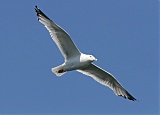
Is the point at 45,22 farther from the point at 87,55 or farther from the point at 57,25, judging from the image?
the point at 87,55

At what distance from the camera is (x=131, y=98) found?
15.1 m

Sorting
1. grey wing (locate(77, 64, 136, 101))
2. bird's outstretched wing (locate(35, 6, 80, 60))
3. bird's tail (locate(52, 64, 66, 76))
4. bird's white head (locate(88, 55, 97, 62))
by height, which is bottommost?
bird's tail (locate(52, 64, 66, 76))

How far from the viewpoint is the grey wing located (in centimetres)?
1442

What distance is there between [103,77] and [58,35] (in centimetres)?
177

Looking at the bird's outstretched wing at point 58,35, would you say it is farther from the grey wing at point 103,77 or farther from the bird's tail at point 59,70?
the grey wing at point 103,77

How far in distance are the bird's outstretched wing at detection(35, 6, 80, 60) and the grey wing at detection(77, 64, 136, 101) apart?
2.84ft

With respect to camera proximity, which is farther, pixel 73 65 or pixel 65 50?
pixel 65 50

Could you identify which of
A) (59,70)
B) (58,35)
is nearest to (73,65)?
(59,70)

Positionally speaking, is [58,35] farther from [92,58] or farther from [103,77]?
[103,77]

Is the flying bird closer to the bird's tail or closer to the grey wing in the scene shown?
the bird's tail

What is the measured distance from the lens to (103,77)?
48.0 feet

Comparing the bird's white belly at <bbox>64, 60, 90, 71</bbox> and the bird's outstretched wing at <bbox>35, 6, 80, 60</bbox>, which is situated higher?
the bird's outstretched wing at <bbox>35, 6, 80, 60</bbox>

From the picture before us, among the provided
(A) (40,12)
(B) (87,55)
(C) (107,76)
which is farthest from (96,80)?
(A) (40,12)

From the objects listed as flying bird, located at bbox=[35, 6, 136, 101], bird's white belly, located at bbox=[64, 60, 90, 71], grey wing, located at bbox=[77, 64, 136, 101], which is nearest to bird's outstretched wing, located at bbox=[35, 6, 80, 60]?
flying bird, located at bbox=[35, 6, 136, 101]
